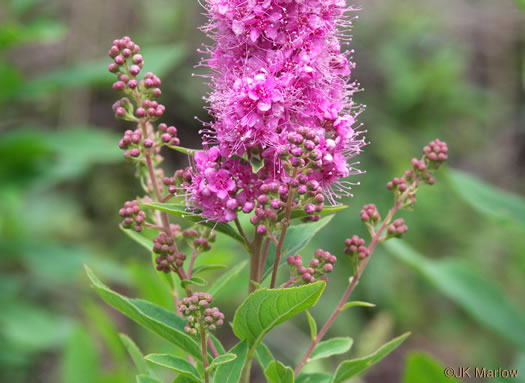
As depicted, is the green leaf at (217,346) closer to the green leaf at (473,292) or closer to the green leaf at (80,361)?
the green leaf at (473,292)

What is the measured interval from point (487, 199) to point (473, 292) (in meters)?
0.58

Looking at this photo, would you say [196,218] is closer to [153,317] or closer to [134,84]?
[153,317]

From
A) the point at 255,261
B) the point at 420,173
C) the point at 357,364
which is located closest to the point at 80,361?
the point at 255,261

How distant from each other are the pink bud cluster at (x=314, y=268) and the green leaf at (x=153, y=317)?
0.39 m

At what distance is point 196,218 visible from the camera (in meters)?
1.90

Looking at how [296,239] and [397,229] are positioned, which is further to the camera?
[296,239]

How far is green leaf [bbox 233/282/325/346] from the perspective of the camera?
5.22 ft

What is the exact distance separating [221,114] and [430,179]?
0.77 metres

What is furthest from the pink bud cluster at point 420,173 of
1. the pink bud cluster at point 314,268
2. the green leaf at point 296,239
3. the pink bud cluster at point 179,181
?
the pink bud cluster at point 179,181

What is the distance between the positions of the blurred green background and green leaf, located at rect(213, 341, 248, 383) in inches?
39.9

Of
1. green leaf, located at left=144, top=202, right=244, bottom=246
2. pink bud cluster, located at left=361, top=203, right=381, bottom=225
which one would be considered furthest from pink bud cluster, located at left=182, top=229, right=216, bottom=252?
pink bud cluster, located at left=361, top=203, right=381, bottom=225

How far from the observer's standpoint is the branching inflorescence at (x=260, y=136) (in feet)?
5.66


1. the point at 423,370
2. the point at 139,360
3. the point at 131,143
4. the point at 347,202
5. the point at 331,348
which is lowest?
the point at 347,202

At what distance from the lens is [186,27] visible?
26.7 ft
